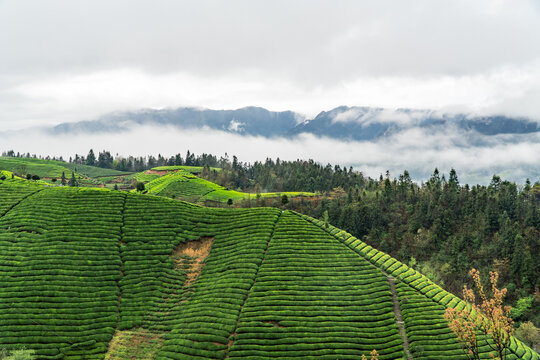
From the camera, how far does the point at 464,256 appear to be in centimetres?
10919

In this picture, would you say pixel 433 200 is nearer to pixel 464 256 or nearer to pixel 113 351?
pixel 464 256

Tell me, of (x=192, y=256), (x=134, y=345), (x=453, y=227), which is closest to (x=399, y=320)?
(x=192, y=256)

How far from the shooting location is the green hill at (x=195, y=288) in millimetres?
56562

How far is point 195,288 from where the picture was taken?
6888 centimetres

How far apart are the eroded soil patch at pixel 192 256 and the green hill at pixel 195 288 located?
9.5 inches

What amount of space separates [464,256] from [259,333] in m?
72.2

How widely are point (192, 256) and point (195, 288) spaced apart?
8866 mm

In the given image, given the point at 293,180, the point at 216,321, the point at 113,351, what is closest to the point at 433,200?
the point at 293,180

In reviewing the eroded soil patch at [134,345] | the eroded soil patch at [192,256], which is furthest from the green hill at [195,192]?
the eroded soil patch at [134,345]

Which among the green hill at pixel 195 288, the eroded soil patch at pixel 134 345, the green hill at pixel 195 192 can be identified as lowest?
the eroded soil patch at pixel 134 345

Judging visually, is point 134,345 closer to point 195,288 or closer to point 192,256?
point 195,288

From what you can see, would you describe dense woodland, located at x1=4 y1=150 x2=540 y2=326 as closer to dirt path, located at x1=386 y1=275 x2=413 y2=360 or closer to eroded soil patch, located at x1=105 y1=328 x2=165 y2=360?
dirt path, located at x1=386 y1=275 x2=413 y2=360

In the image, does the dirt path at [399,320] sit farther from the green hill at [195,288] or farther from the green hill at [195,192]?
the green hill at [195,192]

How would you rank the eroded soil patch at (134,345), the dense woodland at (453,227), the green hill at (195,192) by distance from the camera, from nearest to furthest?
the eroded soil patch at (134,345)
the dense woodland at (453,227)
the green hill at (195,192)
